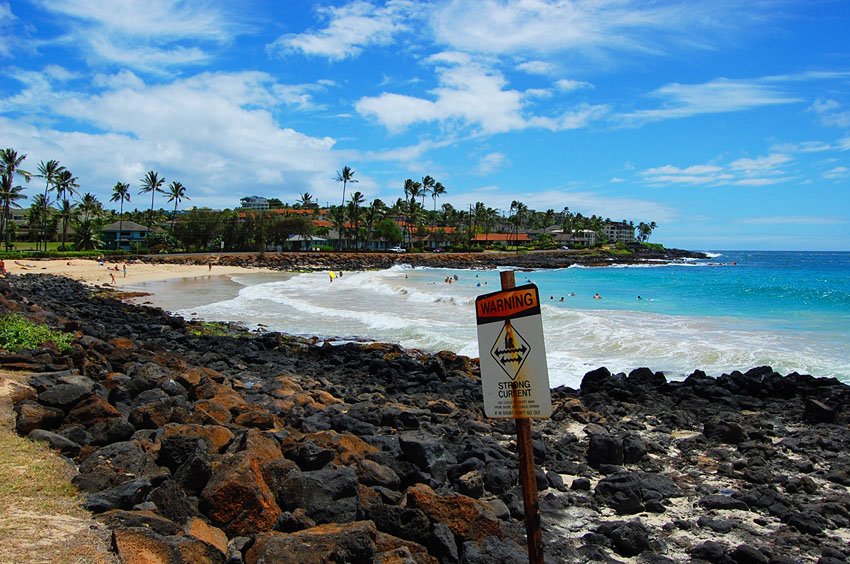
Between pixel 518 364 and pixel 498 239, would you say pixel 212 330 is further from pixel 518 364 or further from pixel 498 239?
pixel 498 239

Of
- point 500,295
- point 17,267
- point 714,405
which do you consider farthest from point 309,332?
point 17,267

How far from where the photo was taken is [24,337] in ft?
39.2

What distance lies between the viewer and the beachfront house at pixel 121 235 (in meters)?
90.1

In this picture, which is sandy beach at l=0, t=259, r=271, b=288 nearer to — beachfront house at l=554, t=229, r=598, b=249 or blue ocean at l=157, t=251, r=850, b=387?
blue ocean at l=157, t=251, r=850, b=387

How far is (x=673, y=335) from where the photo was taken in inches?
896

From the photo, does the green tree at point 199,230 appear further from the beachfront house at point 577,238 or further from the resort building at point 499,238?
the beachfront house at point 577,238

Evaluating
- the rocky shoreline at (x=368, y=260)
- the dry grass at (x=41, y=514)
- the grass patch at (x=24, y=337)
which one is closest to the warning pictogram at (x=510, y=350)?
the dry grass at (x=41, y=514)

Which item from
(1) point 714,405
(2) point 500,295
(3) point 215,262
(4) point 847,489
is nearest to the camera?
(2) point 500,295

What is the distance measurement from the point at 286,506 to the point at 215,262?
73951 millimetres

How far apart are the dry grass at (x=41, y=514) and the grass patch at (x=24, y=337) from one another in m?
5.64

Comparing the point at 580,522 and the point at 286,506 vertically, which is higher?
the point at 286,506

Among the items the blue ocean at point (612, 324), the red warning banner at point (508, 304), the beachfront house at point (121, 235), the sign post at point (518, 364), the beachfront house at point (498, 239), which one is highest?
the beachfront house at point (498, 239)

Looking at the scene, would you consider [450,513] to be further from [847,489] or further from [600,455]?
[847,489]

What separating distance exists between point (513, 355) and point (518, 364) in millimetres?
59
